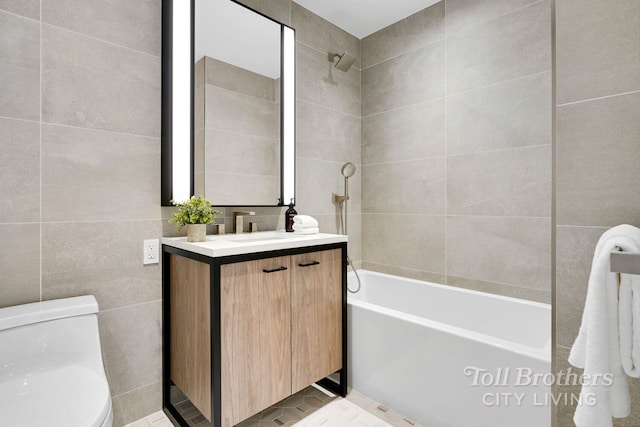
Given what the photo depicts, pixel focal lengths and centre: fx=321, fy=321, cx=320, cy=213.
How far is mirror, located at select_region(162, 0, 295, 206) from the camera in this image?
5.73ft

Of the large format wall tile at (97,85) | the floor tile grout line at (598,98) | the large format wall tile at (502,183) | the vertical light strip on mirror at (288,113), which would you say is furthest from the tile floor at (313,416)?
the floor tile grout line at (598,98)

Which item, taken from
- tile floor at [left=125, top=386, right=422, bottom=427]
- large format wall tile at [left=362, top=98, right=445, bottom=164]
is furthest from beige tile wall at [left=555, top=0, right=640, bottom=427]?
large format wall tile at [left=362, top=98, right=445, bottom=164]

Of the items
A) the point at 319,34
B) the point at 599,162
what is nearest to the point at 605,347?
the point at 599,162

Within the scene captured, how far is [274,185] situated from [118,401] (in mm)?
1478

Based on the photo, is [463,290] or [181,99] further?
[463,290]

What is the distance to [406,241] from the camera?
261 cm

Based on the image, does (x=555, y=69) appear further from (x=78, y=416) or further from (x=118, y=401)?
(x=118, y=401)

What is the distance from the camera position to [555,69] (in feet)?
2.80

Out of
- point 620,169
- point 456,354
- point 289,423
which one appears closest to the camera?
point 620,169

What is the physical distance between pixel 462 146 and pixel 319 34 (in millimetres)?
1427

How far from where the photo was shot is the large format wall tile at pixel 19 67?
4.33 ft

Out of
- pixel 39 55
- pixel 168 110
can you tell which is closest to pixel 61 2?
pixel 39 55

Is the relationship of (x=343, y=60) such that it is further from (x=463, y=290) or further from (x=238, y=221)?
(x=463, y=290)

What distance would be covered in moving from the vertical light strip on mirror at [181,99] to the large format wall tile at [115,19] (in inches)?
3.8
